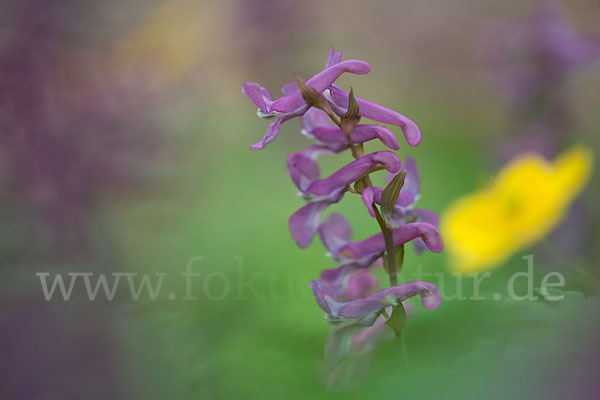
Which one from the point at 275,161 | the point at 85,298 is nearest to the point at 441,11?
the point at 275,161

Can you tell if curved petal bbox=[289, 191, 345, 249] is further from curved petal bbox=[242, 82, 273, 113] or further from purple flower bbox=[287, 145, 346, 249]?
curved petal bbox=[242, 82, 273, 113]

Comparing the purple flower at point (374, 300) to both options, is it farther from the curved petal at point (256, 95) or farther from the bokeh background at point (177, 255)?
the curved petal at point (256, 95)

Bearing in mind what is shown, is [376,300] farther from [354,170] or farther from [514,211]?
[514,211]

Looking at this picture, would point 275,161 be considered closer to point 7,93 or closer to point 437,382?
point 7,93

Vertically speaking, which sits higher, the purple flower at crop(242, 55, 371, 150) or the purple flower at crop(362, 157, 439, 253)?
the purple flower at crop(242, 55, 371, 150)

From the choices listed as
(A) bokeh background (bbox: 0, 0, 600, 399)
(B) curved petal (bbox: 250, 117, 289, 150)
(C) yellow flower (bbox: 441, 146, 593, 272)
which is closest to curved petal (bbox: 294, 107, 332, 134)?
(B) curved petal (bbox: 250, 117, 289, 150)

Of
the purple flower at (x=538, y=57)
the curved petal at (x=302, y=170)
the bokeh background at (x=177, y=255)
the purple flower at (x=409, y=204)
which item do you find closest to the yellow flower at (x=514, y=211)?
the bokeh background at (x=177, y=255)
